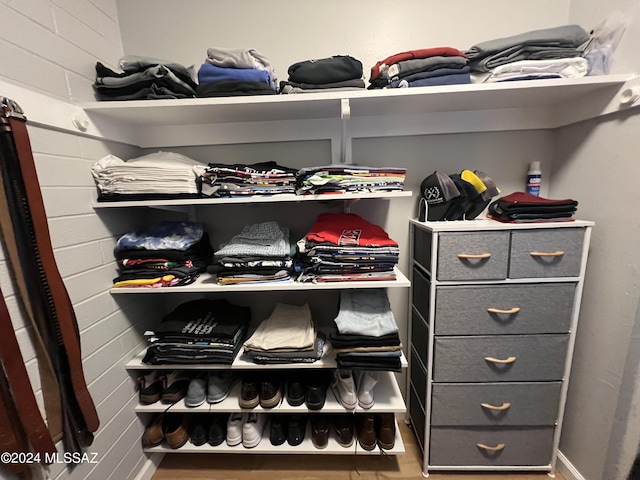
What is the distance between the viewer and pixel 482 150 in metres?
1.26

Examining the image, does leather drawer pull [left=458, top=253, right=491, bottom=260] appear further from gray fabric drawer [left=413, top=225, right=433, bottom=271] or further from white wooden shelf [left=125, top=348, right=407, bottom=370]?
white wooden shelf [left=125, top=348, right=407, bottom=370]

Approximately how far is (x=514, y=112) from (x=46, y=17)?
6.10 feet

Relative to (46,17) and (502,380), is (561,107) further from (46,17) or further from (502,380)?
(46,17)

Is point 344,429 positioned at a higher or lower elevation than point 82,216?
lower

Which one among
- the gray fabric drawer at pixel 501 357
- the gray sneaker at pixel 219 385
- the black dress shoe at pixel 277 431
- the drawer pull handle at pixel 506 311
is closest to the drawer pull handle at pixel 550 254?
the drawer pull handle at pixel 506 311

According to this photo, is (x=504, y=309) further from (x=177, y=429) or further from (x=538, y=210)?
(x=177, y=429)

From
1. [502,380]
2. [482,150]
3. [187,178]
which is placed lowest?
[502,380]

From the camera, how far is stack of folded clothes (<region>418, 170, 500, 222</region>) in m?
1.11

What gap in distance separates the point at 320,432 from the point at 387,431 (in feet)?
0.98

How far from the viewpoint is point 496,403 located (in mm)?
1112

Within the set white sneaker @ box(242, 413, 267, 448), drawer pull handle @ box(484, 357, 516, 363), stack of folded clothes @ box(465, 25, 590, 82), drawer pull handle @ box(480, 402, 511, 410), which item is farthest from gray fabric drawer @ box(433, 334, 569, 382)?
stack of folded clothes @ box(465, 25, 590, 82)

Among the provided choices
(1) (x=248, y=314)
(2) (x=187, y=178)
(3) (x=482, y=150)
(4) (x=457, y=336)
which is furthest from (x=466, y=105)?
(1) (x=248, y=314)

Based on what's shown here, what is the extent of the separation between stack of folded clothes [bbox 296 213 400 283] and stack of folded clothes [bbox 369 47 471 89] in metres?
0.60

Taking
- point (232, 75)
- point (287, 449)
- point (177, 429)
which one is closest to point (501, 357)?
point (287, 449)
